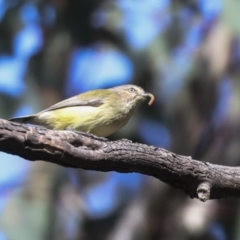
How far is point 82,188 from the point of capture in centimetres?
594

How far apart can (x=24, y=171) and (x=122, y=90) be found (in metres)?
1.16

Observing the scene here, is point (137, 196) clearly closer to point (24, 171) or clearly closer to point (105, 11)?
point (24, 171)

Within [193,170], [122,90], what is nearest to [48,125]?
[122,90]

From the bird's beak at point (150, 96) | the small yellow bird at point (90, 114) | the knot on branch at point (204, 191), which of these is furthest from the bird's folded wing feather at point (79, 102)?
the knot on branch at point (204, 191)

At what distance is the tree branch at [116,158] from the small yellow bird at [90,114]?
148 centimetres

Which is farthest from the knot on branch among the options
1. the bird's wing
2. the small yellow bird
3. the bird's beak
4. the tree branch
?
the bird's beak

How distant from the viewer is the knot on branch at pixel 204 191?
2.66m

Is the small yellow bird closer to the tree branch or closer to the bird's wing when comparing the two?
the bird's wing

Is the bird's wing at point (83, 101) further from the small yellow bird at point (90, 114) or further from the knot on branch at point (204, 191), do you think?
the knot on branch at point (204, 191)

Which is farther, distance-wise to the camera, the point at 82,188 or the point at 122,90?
the point at 82,188

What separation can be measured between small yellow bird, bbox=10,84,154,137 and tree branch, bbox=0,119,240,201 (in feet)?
4.85

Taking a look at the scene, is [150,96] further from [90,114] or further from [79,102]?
[90,114]

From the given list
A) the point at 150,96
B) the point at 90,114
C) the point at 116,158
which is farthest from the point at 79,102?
the point at 116,158

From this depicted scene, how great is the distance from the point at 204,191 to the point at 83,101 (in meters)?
2.10
